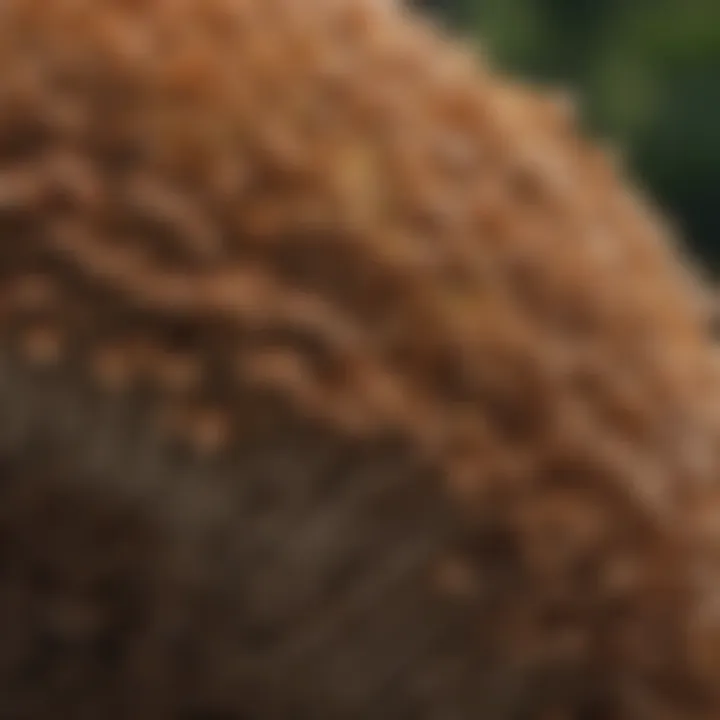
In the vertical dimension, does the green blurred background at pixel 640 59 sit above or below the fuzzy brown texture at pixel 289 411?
above

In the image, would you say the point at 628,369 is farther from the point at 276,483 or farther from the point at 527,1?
the point at 527,1

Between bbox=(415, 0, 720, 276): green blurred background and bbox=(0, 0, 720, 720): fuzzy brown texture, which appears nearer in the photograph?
bbox=(0, 0, 720, 720): fuzzy brown texture

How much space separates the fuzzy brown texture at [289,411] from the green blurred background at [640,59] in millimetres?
1110

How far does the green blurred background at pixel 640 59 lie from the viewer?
1424mm

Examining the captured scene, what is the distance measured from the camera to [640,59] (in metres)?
1.44

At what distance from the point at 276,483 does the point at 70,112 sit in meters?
0.08

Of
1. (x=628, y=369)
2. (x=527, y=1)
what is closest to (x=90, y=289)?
(x=628, y=369)

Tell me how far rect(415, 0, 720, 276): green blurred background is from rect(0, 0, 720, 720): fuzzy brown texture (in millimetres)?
1110

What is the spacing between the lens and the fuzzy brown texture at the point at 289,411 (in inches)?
12.1

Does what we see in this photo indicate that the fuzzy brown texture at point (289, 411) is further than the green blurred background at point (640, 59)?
No

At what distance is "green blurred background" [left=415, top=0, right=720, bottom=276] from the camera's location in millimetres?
1424

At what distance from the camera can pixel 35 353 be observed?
0.30m

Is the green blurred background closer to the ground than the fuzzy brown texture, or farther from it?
farther from it

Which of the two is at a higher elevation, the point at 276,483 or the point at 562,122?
the point at 562,122
